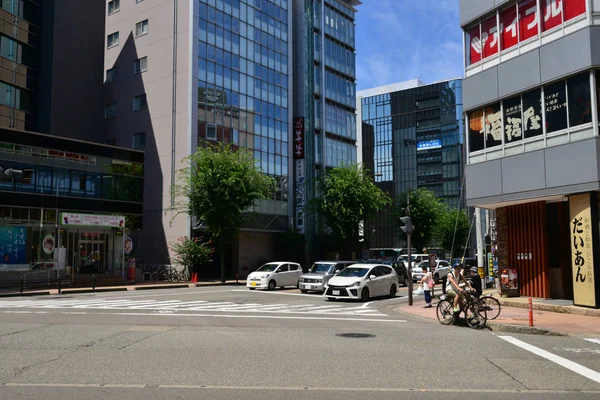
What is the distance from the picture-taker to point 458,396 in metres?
7.45

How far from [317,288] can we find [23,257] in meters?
18.3

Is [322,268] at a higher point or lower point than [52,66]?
lower

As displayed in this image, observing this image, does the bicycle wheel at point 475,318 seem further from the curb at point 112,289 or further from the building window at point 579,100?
the curb at point 112,289

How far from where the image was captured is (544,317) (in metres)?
17.3

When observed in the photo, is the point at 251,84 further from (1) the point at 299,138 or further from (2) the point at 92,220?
(2) the point at 92,220

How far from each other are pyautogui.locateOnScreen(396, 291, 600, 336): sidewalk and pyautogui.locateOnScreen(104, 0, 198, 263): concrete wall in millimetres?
28615

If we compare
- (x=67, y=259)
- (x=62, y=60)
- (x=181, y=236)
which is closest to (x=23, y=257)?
(x=67, y=259)

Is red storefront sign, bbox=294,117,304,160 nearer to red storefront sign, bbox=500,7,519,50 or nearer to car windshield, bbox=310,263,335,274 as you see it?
car windshield, bbox=310,263,335,274

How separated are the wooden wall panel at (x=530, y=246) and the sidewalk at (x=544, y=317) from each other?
83 centimetres

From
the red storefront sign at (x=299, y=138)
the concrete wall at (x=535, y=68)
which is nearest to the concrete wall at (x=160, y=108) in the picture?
the red storefront sign at (x=299, y=138)

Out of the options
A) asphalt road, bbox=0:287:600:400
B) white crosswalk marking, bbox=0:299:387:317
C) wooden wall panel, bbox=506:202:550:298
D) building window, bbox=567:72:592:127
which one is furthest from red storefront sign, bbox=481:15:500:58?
asphalt road, bbox=0:287:600:400

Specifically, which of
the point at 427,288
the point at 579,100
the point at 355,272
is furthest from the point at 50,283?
the point at 579,100

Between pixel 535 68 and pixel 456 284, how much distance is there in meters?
9.47

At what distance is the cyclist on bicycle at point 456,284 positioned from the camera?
15266mm
